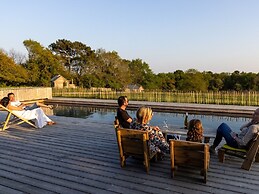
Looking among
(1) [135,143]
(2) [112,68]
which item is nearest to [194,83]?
(2) [112,68]

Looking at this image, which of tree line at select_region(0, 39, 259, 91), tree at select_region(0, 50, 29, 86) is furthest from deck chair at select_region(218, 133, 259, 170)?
tree at select_region(0, 50, 29, 86)

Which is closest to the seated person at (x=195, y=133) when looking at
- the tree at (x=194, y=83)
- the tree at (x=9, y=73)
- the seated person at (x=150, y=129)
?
the seated person at (x=150, y=129)

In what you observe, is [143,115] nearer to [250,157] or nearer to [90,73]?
[250,157]

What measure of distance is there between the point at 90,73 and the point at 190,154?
119 ft

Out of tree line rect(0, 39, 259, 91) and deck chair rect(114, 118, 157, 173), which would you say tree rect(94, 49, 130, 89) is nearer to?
tree line rect(0, 39, 259, 91)

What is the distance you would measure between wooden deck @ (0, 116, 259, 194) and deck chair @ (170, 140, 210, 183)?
0.21 meters

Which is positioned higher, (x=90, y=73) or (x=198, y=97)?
(x=90, y=73)

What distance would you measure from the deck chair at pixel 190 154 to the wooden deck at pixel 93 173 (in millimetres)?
207

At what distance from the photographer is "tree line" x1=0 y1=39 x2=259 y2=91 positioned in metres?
27.3

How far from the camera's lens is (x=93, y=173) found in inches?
118

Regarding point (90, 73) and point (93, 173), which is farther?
point (90, 73)

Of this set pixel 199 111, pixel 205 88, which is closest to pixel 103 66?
pixel 205 88

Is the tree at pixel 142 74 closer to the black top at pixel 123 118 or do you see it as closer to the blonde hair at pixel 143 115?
the black top at pixel 123 118

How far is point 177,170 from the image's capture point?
9.90 feet
